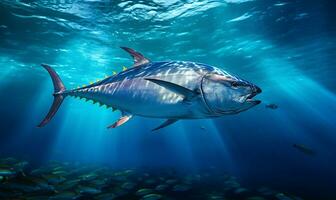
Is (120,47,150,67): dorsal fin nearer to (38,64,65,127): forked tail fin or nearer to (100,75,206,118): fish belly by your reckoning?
(100,75,206,118): fish belly

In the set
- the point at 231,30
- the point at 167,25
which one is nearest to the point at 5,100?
the point at 167,25

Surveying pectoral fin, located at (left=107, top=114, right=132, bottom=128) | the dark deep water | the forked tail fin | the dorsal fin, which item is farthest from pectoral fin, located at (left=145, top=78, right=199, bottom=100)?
the dark deep water

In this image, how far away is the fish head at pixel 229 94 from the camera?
7.99 feet

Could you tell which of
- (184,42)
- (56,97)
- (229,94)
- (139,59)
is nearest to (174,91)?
(229,94)

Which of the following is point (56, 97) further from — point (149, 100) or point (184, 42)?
point (184, 42)

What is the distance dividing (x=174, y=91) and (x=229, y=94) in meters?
0.57

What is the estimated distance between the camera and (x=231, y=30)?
15.1 meters

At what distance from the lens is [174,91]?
2525 mm

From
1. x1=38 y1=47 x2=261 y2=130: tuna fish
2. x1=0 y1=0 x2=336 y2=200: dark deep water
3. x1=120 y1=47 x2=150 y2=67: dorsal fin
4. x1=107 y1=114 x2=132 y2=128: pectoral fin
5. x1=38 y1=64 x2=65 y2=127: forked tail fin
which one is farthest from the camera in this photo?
x1=0 y1=0 x2=336 y2=200: dark deep water

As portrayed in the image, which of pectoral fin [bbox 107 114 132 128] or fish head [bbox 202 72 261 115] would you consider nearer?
fish head [bbox 202 72 261 115]

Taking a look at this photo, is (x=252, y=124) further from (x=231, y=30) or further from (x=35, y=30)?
(x=35, y=30)

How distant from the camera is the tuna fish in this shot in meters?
2.46

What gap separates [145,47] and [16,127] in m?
38.0

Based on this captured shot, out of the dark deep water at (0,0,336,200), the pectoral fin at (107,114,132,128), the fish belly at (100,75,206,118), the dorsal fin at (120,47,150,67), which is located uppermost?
the dark deep water at (0,0,336,200)
